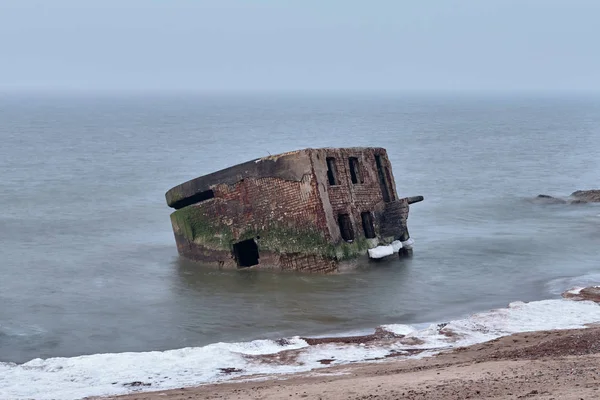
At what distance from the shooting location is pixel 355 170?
68.3 ft

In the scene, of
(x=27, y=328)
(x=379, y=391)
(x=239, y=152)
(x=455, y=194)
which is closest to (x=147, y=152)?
(x=239, y=152)

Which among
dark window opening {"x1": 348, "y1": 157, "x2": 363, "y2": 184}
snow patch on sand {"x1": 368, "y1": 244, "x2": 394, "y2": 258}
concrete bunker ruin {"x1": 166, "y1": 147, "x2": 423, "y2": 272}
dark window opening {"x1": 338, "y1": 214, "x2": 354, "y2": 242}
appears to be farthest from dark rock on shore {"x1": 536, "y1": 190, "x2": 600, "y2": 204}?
dark window opening {"x1": 338, "y1": 214, "x2": 354, "y2": 242}

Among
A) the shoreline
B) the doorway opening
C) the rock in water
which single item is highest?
the doorway opening

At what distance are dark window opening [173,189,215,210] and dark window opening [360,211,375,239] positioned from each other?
3.22 meters

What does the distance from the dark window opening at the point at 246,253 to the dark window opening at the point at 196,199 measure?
1213mm

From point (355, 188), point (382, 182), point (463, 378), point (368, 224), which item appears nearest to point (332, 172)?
point (355, 188)

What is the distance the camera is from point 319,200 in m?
19.5

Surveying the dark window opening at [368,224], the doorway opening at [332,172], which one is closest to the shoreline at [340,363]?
the dark window opening at [368,224]

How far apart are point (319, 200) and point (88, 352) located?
19.5 feet

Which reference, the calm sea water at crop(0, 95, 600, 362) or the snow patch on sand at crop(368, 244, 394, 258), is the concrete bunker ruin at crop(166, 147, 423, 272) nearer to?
the snow patch on sand at crop(368, 244, 394, 258)

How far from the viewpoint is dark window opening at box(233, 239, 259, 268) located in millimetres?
20984

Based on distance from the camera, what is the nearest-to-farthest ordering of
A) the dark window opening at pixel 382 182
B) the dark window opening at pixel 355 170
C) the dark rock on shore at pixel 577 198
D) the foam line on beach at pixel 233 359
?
1. the foam line on beach at pixel 233 359
2. the dark window opening at pixel 355 170
3. the dark window opening at pixel 382 182
4. the dark rock on shore at pixel 577 198

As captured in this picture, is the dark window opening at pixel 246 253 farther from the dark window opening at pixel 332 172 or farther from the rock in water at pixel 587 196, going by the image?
the rock in water at pixel 587 196

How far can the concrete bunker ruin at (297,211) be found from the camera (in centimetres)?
1970
